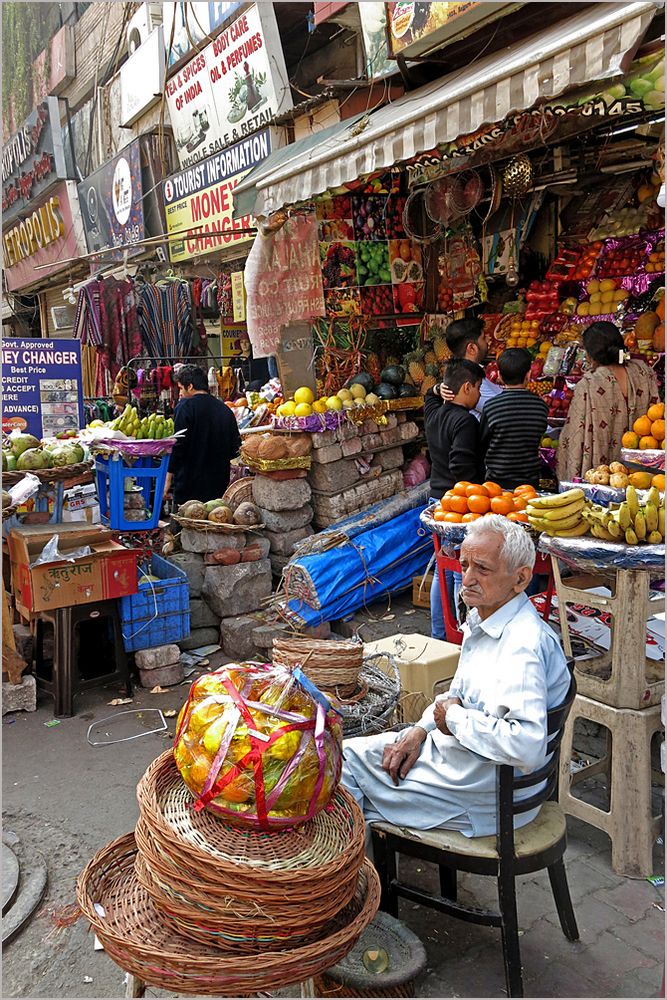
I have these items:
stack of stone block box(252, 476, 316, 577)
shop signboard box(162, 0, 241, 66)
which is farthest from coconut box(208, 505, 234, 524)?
shop signboard box(162, 0, 241, 66)

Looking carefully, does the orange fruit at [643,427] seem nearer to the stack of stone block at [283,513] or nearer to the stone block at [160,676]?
the stack of stone block at [283,513]

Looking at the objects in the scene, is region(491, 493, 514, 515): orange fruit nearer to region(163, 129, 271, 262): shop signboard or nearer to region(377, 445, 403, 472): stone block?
region(377, 445, 403, 472): stone block

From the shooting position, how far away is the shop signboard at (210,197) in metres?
10.1

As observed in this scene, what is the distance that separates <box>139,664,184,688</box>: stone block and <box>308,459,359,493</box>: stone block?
6.94ft

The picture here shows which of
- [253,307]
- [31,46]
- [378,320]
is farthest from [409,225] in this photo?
[31,46]

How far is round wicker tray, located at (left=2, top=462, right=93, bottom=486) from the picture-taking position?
5414 mm

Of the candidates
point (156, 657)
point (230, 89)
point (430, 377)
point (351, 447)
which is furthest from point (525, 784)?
point (230, 89)

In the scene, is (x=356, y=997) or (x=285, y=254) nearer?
(x=356, y=997)

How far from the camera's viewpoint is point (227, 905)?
2129 millimetres

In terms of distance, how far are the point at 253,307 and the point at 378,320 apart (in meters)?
1.25

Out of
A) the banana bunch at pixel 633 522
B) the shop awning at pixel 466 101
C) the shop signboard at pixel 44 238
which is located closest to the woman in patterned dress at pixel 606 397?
the shop awning at pixel 466 101

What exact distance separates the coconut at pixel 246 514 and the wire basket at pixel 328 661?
306 centimetres

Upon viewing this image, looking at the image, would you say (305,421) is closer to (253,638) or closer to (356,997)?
(253,638)

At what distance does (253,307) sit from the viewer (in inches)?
311
